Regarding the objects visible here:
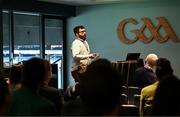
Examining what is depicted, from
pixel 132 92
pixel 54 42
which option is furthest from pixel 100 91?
pixel 54 42

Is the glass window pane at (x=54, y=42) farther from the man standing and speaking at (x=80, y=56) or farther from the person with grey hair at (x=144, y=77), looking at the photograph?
the person with grey hair at (x=144, y=77)

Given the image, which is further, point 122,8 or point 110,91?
point 122,8

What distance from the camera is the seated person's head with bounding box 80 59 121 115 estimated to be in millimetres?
1455

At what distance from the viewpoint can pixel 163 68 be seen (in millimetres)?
3684

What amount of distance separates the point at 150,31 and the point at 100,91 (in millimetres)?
8258

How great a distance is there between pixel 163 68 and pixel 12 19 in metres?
6.35

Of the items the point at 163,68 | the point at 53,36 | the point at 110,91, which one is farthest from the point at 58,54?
the point at 110,91

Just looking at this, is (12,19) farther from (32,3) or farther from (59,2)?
(59,2)

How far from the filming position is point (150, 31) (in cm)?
952

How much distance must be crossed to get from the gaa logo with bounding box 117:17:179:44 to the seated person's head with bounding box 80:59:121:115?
26.1 ft

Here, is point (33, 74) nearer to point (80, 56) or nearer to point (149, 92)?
point (149, 92)

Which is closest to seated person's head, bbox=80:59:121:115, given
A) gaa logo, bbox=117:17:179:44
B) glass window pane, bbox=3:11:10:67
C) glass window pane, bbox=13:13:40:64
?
glass window pane, bbox=3:11:10:67

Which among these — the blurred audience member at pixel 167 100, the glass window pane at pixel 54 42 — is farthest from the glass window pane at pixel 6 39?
the blurred audience member at pixel 167 100

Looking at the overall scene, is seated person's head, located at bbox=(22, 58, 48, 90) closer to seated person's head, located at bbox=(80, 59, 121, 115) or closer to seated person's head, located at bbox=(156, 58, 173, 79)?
seated person's head, located at bbox=(80, 59, 121, 115)
